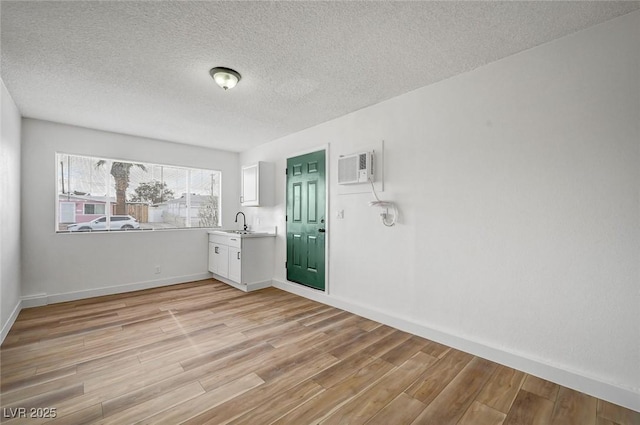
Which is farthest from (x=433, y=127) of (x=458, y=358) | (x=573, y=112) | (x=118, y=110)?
(x=118, y=110)

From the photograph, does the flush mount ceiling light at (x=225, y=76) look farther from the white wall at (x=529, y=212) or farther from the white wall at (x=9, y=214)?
the white wall at (x=9, y=214)

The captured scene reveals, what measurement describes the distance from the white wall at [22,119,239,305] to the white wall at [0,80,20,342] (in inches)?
11.0

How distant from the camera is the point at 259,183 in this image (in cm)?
484

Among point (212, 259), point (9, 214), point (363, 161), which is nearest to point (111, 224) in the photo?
point (9, 214)

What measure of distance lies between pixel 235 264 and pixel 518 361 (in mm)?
3803

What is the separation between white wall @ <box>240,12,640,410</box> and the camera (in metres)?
1.89

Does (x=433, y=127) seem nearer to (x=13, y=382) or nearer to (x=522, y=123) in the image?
(x=522, y=123)

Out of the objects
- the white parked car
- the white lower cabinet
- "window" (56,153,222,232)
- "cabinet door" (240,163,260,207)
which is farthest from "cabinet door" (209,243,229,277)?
the white parked car

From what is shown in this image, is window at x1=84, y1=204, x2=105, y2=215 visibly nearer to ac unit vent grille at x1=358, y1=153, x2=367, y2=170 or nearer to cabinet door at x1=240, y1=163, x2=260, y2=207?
cabinet door at x1=240, y1=163, x2=260, y2=207

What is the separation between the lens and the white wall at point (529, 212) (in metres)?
1.89

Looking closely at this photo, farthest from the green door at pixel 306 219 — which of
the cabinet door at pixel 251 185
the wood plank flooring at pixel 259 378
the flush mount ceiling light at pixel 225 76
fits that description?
the flush mount ceiling light at pixel 225 76

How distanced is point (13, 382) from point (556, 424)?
12.0 ft

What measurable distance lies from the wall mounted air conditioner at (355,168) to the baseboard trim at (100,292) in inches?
136

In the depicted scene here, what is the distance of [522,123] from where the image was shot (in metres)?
2.30
